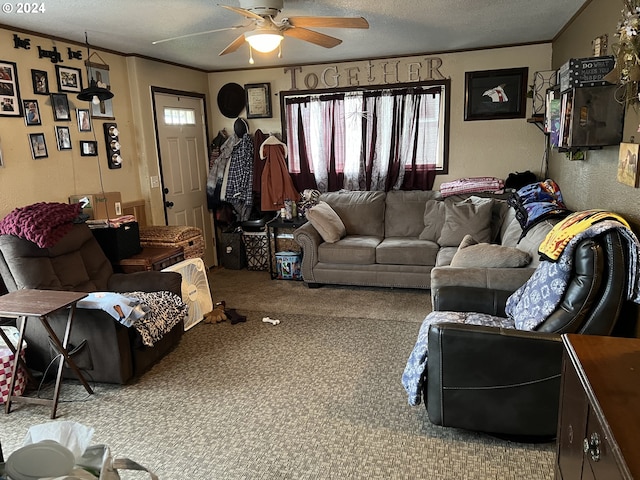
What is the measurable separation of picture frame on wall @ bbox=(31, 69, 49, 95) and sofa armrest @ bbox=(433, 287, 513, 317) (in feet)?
11.0

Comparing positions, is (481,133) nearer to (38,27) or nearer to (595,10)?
(595,10)

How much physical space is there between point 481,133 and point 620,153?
8.93 ft

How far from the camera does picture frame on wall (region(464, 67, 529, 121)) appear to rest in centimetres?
479

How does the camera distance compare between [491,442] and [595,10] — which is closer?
[491,442]

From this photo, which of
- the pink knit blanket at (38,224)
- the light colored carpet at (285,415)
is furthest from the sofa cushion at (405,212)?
the pink knit blanket at (38,224)

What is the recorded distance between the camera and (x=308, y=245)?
4734mm

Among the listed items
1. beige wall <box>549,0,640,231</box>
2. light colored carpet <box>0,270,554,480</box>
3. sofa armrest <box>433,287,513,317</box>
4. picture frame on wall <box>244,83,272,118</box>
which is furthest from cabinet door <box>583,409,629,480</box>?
picture frame on wall <box>244,83,272,118</box>

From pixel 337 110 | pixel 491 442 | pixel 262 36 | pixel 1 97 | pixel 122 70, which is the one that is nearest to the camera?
pixel 491 442

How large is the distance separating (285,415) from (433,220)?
290 centimetres

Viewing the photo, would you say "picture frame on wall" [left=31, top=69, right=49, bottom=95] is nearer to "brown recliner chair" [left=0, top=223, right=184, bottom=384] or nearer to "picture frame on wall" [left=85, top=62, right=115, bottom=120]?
"picture frame on wall" [left=85, top=62, right=115, bottom=120]

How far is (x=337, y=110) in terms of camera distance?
532 cm

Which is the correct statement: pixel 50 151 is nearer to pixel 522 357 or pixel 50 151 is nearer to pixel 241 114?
pixel 241 114

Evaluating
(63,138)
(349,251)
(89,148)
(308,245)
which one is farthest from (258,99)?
(63,138)

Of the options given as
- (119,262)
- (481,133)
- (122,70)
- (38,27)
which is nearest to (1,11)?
(38,27)
